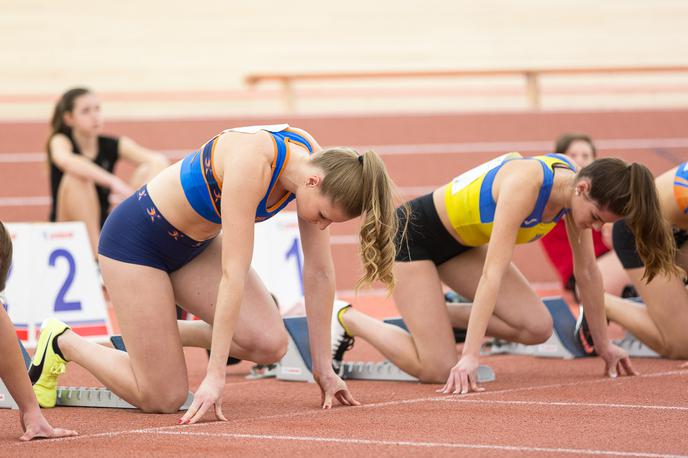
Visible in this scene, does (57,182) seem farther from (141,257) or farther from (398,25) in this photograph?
(398,25)

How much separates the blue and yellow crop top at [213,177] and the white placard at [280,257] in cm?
330

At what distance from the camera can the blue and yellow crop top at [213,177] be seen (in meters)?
3.39

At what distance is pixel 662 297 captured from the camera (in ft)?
16.1

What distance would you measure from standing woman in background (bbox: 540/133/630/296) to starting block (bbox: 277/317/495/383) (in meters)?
1.75

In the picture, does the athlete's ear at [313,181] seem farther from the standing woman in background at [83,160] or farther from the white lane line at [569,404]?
the standing woman in background at [83,160]

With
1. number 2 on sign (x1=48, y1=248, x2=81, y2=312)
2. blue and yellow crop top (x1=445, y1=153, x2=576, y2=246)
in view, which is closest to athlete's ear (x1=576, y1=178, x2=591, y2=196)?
blue and yellow crop top (x1=445, y1=153, x2=576, y2=246)

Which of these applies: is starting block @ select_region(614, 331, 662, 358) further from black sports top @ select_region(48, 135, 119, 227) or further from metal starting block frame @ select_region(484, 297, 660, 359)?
black sports top @ select_region(48, 135, 119, 227)

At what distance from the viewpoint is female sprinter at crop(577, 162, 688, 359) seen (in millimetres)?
4734

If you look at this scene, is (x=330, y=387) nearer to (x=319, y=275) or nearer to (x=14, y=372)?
(x=319, y=275)

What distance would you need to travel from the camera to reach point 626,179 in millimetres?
3793

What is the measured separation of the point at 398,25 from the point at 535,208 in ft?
31.1

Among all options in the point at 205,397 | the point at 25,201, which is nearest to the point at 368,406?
the point at 205,397

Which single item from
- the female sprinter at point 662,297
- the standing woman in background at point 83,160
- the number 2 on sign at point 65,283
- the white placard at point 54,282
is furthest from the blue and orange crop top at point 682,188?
the standing woman in background at point 83,160

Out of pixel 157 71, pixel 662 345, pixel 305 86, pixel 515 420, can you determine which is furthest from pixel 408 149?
pixel 515 420
